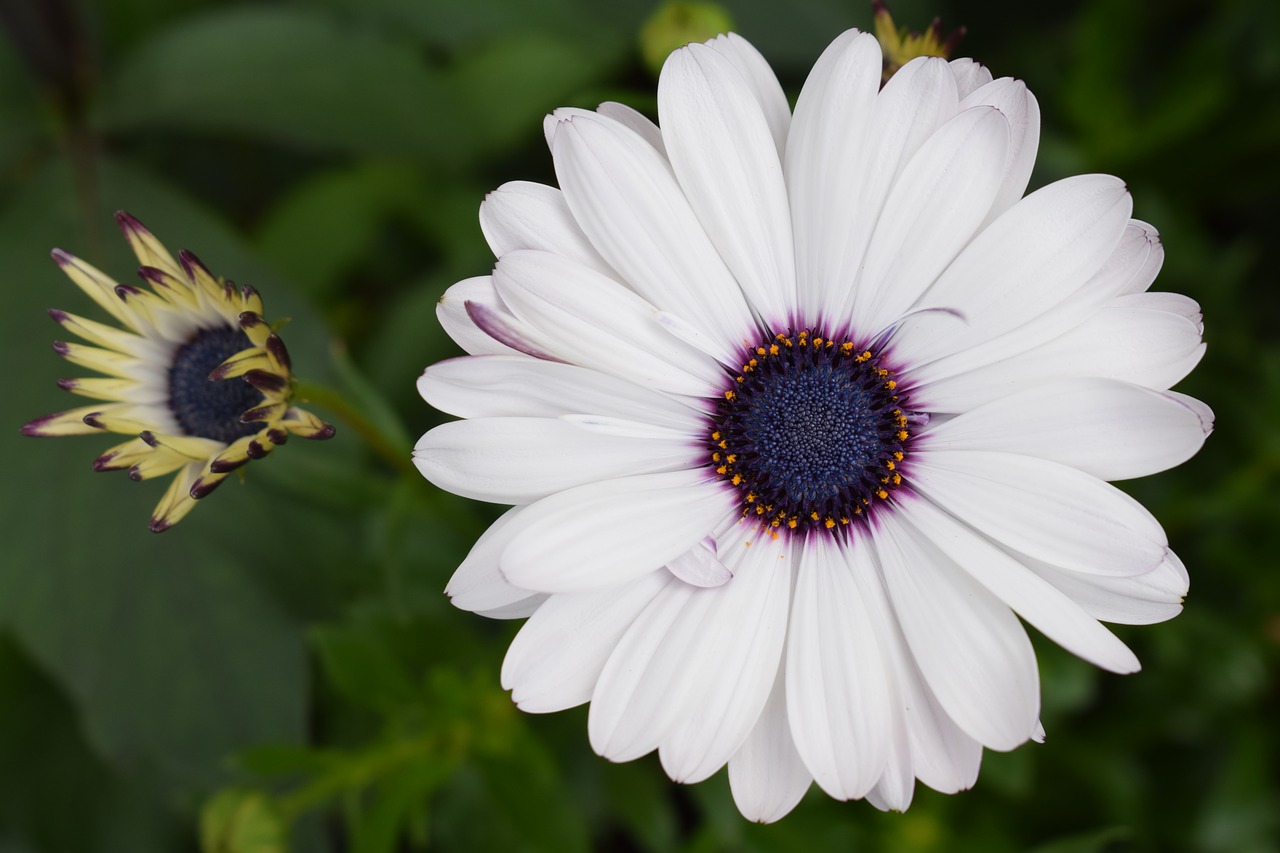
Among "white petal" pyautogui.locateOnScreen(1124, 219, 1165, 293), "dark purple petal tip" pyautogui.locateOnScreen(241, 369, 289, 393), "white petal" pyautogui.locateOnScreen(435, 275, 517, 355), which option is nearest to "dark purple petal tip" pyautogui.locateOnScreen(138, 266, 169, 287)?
"dark purple petal tip" pyautogui.locateOnScreen(241, 369, 289, 393)

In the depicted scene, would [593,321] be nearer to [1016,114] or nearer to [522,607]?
[522,607]

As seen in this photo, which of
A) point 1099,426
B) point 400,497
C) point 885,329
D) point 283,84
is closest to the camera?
point 1099,426

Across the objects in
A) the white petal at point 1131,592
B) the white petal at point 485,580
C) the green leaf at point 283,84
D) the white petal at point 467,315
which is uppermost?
the green leaf at point 283,84

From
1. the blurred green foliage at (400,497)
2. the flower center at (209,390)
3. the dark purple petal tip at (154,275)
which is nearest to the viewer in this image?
the dark purple petal tip at (154,275)

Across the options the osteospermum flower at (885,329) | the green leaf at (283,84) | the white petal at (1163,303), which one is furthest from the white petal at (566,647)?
the green leaf at (283,84)

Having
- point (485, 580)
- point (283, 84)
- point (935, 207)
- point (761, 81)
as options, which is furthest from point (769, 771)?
point (283, 84)

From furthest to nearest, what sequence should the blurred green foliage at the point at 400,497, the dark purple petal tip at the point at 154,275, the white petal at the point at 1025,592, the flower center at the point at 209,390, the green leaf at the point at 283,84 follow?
1. the green leaf at the point at 283,84
2. the blurred green foliage at the point at 400,497
3. the flower center at the point at 209,390
4. the dark purple petal tip at the point at 154,275
5. the white petal at the point at 1025,592

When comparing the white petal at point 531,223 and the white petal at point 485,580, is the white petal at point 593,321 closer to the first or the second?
the white petal at point 531,223
